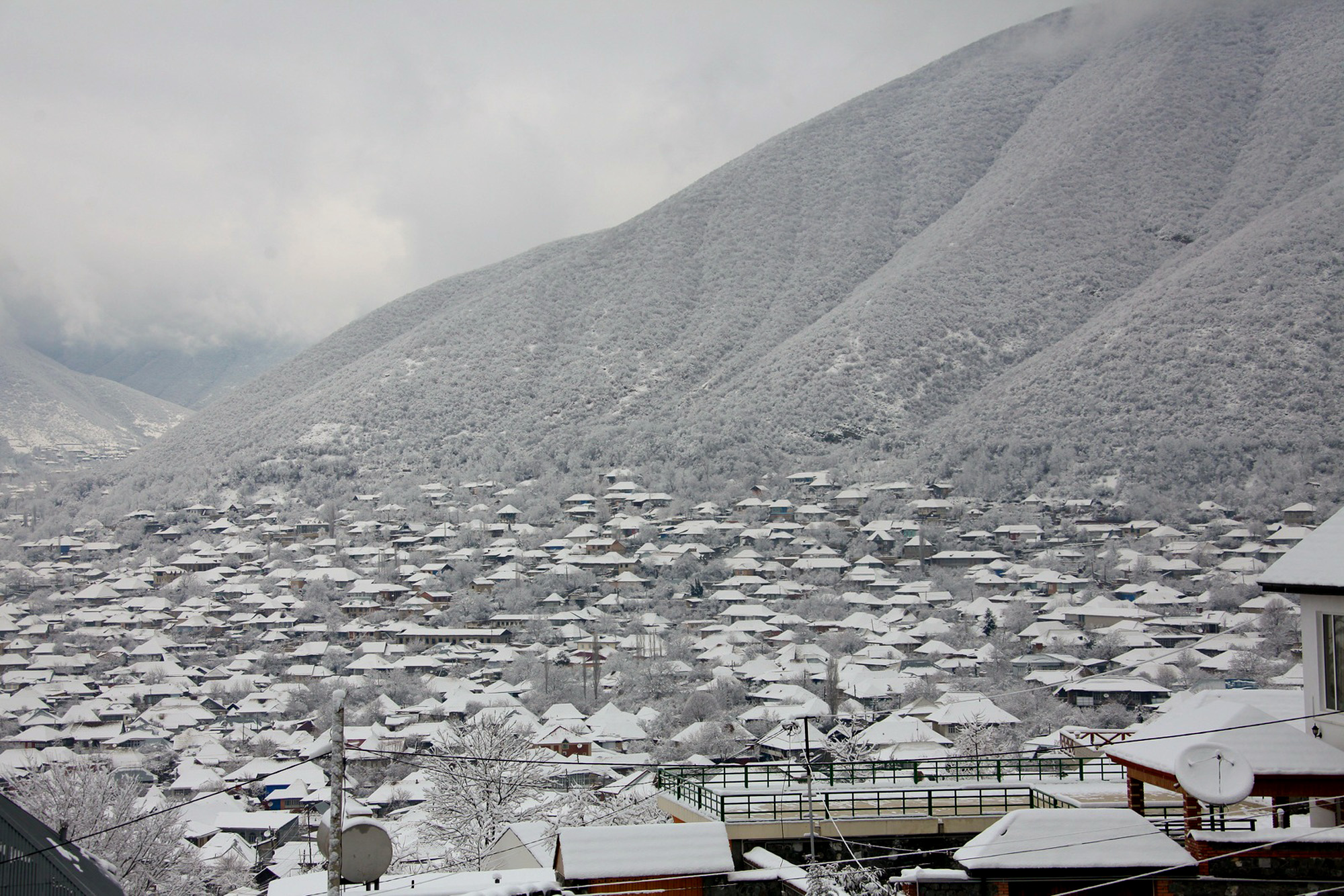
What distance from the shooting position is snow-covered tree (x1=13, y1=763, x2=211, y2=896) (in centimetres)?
1809

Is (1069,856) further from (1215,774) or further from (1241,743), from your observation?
(1241,743)

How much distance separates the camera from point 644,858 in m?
9.19

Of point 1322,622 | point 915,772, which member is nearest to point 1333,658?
point 1322,622

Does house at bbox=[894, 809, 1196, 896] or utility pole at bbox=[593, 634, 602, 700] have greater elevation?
utility pole at bbox=[593, 634, 602, 700]

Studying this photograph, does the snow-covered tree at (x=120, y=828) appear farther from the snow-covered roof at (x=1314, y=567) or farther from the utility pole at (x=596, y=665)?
the utility pole at (x=596, y=665)

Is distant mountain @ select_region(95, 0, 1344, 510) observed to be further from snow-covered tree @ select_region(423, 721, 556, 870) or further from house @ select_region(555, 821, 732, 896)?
house @ select_region(555, 821, 732, 896)

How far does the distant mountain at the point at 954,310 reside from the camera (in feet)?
183

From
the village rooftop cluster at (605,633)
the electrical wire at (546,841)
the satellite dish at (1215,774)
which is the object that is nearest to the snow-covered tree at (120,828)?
the village rooftop cluster at (605,633)

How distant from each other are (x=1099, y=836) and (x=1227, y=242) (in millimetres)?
67339

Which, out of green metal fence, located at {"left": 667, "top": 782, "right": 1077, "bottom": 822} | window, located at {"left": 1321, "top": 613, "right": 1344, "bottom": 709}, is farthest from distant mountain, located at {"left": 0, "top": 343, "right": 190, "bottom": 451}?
window, located at {"left": 1321, "top": 613, "right": 1344, "bottom": 709}

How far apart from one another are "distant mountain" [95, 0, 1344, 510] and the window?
4361 cm

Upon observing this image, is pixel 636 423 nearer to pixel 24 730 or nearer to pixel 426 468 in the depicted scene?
pixel 426 468

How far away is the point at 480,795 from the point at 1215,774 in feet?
46.8

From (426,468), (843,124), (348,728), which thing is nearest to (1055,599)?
(348,728)
